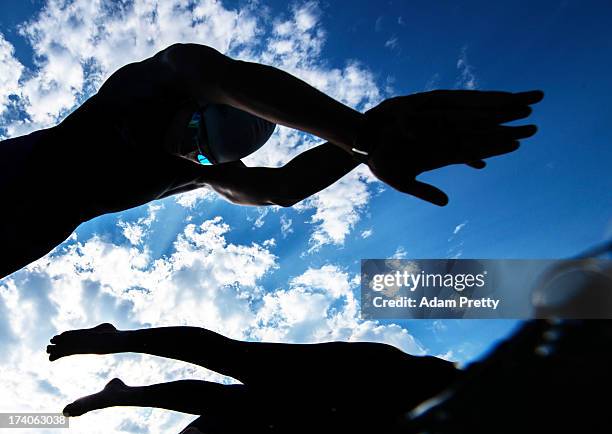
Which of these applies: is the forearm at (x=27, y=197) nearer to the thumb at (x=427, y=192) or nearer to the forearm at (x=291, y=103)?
the forearm at (x=291, y=103)

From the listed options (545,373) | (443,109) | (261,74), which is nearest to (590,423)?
(545,373)

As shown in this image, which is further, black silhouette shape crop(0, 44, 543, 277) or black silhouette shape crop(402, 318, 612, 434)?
black silhouette shape crop(0, 44, 543, 277)

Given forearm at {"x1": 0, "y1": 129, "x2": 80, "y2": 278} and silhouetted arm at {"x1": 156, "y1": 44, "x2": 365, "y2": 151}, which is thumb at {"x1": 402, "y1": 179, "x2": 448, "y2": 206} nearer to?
silhouetted arm at {"x1": 156, "y1": 44, "x2": 365, "y2": 151}

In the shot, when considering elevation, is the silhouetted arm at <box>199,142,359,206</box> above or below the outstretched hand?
above

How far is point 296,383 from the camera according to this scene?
2.00 metres

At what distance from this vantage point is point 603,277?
0.89 meters

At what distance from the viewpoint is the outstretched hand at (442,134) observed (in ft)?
4.20

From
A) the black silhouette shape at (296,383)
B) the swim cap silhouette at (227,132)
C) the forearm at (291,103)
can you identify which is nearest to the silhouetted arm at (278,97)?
the forearm at (291,103)

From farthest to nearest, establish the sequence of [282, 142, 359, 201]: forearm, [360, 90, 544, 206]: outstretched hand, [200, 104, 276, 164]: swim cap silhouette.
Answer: [282, 142, 359, 201]: forearm → [200, 104, 276, 164]: swim cap silhouette → [360, 90, 544, 206]: outstretched hand

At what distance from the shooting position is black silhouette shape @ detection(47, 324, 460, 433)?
6.13 feet

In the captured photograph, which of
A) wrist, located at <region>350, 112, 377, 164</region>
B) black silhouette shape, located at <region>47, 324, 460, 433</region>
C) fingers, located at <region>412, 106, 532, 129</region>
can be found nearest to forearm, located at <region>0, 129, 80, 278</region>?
black silhouette shape, located at <region>47, 324, 460, 433</region>

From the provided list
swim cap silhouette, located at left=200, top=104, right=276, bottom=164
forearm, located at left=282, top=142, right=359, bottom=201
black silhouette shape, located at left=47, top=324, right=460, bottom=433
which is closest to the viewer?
swim cap silhouette, located at left=200, top=104, right=276, bottom=164

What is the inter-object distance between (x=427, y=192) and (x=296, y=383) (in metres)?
1.25

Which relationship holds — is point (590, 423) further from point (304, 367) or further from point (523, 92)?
point (304, 367)
